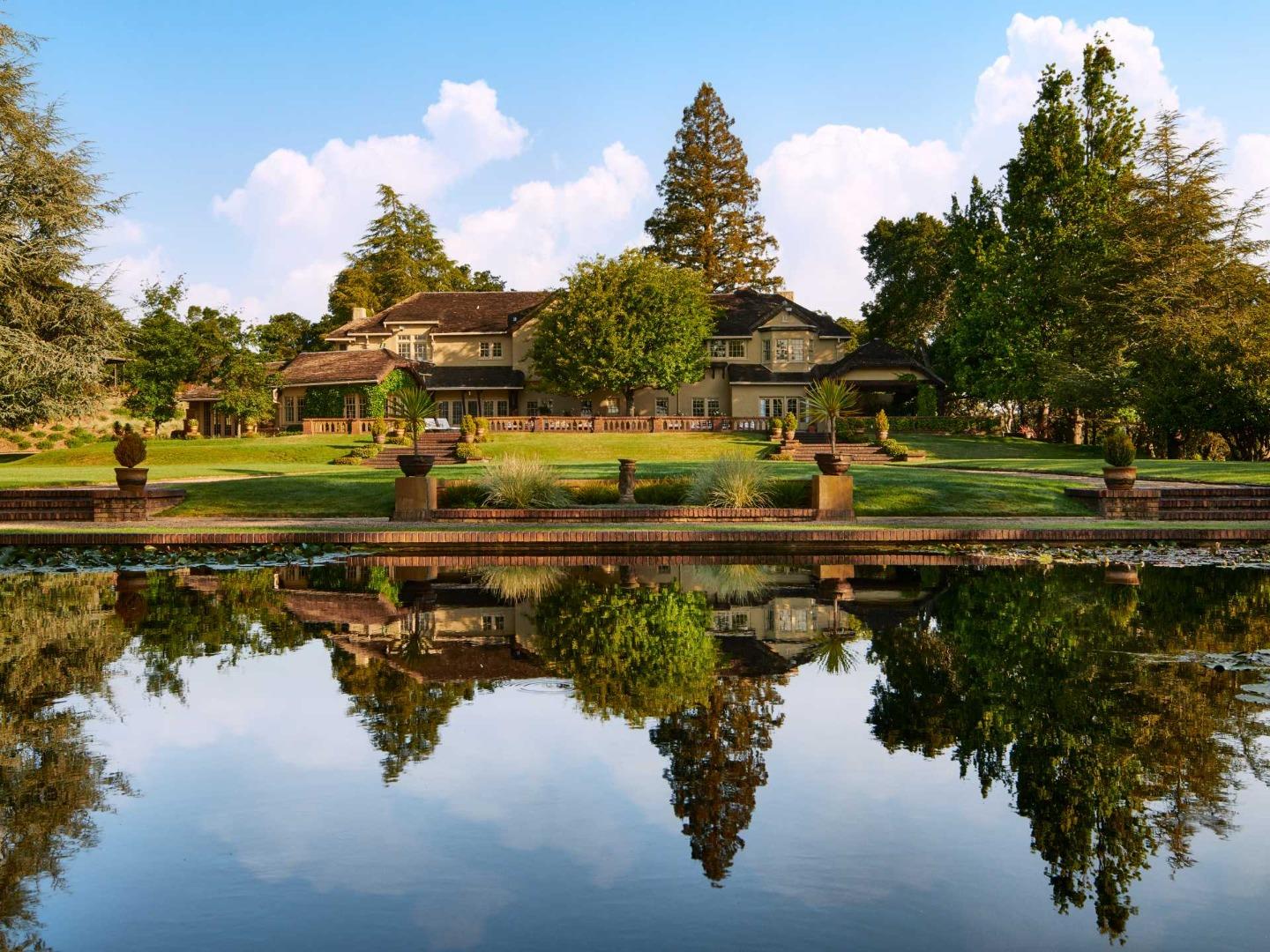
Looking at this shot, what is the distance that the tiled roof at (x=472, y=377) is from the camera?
205ft

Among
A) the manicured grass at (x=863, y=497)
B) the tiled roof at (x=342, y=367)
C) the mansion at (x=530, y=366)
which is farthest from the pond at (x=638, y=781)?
the mansion at (x=530, y=366)

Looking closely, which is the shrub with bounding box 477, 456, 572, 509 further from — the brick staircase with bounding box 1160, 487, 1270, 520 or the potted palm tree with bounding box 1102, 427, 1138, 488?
the brick staircase with bounding box 1160, 487, 1270, 520

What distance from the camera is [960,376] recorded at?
57062 millimetres

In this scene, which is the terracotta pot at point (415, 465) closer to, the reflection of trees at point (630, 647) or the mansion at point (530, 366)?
the reflection of trees at point (630, 647)

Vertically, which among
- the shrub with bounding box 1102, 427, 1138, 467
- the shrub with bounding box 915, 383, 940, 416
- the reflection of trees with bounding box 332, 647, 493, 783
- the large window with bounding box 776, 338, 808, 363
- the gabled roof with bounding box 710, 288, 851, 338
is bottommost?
the reflection of trees with bounding box 332, 647, 493, 783

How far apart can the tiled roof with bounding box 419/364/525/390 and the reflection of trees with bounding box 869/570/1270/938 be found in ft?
173

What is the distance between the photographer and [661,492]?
2341 centimetres

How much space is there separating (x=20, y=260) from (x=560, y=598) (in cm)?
3292

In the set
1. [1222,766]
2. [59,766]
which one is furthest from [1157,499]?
[59,766]

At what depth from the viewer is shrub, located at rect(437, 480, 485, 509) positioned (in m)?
23.1

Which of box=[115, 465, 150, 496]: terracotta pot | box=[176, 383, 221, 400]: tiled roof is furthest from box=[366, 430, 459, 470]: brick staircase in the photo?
box=[176, 383, 221, 400]: tiled roof

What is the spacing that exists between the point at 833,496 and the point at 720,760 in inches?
646

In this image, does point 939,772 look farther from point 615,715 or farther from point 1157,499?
point 1157,499

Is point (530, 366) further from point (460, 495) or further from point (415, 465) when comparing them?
point (415, 465)
